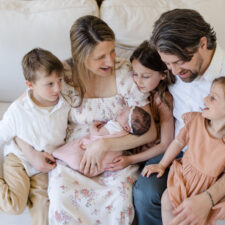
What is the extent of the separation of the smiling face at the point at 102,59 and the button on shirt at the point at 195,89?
0.37 m

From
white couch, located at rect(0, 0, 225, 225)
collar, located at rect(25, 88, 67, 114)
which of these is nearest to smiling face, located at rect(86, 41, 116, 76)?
collar, located at rect(25, 88, 67, 114)

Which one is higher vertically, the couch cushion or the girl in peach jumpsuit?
the couch cushion

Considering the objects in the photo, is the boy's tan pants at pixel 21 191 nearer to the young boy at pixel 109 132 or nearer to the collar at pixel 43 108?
the young boy at pixel 109 132

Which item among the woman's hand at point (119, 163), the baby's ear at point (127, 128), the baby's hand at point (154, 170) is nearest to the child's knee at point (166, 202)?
the baby's hand at point (154, 170)

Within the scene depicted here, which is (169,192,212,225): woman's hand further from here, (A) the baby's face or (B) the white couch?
(B) the white couch

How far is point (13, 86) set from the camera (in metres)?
1.94

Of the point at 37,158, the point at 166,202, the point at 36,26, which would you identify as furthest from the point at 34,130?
the point at 166,202

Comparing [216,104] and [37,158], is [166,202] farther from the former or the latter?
[37,158]

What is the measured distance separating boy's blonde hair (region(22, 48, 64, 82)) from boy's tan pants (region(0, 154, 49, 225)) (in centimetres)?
49

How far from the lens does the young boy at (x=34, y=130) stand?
1471 mm

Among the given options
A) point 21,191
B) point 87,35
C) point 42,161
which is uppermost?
point 87,35

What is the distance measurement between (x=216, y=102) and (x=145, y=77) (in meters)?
0.41

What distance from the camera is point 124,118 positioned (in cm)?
156

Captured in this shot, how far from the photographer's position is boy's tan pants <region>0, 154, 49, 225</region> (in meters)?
1.46
